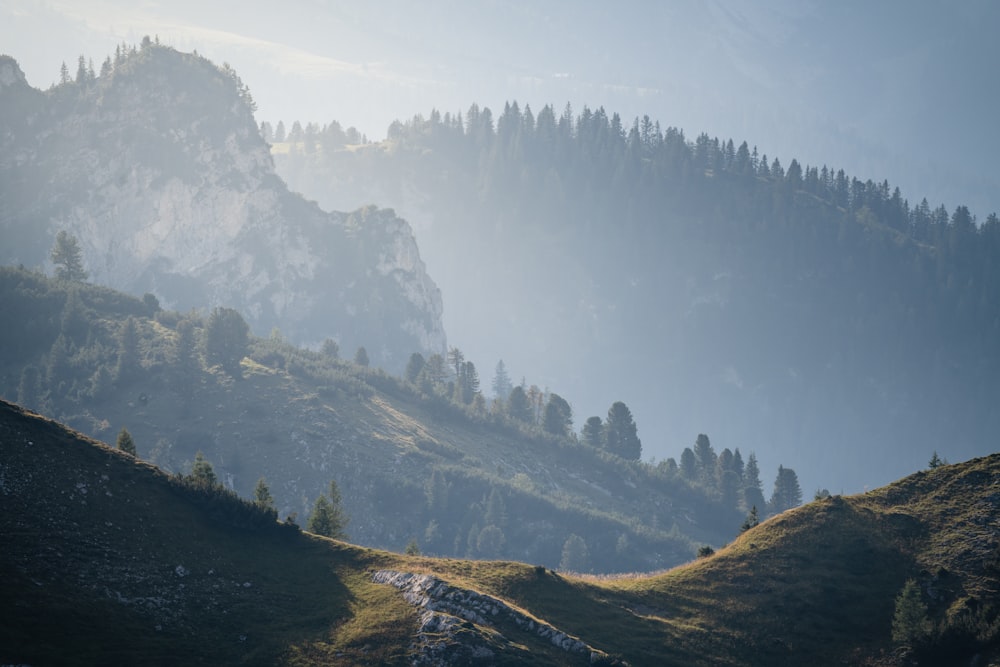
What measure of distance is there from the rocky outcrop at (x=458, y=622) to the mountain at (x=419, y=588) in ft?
0.37

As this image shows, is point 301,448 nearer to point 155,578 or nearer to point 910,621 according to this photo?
point 155,578

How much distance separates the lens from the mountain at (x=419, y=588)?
5091cm

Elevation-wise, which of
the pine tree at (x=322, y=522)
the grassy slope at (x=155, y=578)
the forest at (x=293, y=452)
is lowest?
the grassy slope at (x=155, y=578)

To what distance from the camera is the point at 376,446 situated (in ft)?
614

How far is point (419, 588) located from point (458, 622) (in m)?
4.53

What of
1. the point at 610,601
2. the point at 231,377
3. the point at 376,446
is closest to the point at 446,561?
the point at 610,601

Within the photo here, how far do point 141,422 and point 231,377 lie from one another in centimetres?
2375

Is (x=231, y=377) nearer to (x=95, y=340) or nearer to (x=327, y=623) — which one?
(x=95, y=340)

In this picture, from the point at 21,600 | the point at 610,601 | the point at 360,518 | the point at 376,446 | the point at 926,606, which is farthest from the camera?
the point at 376,446

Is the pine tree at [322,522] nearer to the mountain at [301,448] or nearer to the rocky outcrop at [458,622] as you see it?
the rocky outcrop at [458,622]

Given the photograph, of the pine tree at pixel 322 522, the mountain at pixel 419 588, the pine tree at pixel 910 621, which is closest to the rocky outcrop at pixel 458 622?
the mountain at pixel 419 588

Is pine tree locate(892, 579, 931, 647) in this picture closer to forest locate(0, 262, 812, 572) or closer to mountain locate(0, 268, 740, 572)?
mountain locate(0, 268, 740, 572)

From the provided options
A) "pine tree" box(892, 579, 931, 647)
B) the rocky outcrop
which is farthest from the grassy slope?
"pine tree" box(892, 579, 931, 647)

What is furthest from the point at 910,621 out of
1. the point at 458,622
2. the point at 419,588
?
the point at 419,588
